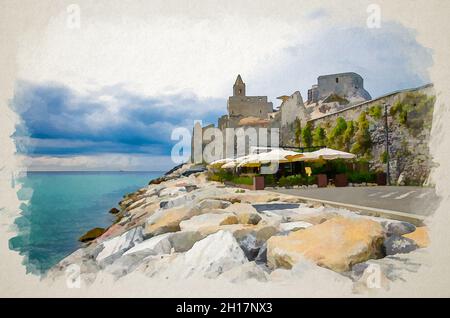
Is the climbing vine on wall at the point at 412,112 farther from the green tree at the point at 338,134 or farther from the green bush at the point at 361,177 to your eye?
the green tree at the point at 338,134

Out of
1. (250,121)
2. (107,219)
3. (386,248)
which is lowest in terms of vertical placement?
(107,219)

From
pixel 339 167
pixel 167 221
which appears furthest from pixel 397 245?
pixel 339 167

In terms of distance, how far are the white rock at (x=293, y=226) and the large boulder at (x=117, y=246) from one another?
2.44 meters

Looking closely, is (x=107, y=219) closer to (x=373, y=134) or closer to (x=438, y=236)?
(x=373, y=134)

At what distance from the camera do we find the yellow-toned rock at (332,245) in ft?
13.6

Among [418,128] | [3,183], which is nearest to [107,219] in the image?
[3,183]

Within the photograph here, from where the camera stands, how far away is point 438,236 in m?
4.95

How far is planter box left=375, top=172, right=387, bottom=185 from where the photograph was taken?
463 inches

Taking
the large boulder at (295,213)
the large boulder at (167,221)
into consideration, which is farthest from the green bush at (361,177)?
the large boulder at (167,221)

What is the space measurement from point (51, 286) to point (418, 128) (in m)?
10.8

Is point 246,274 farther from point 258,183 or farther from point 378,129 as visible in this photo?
point 378,129

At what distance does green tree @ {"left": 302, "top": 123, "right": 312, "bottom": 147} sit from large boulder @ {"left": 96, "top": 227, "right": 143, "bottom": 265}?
1305cm

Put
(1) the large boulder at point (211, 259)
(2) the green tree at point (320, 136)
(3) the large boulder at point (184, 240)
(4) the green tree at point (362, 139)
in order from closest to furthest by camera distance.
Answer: (1) the large boulder at point (211, 259) → (3) the large boulder at point (184, 240) → (4) the green tree at point (362, 139) → (2) the green tree at point (320, 136)

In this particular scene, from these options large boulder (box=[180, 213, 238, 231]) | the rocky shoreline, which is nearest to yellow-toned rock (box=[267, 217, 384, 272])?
the rocky shoreline
